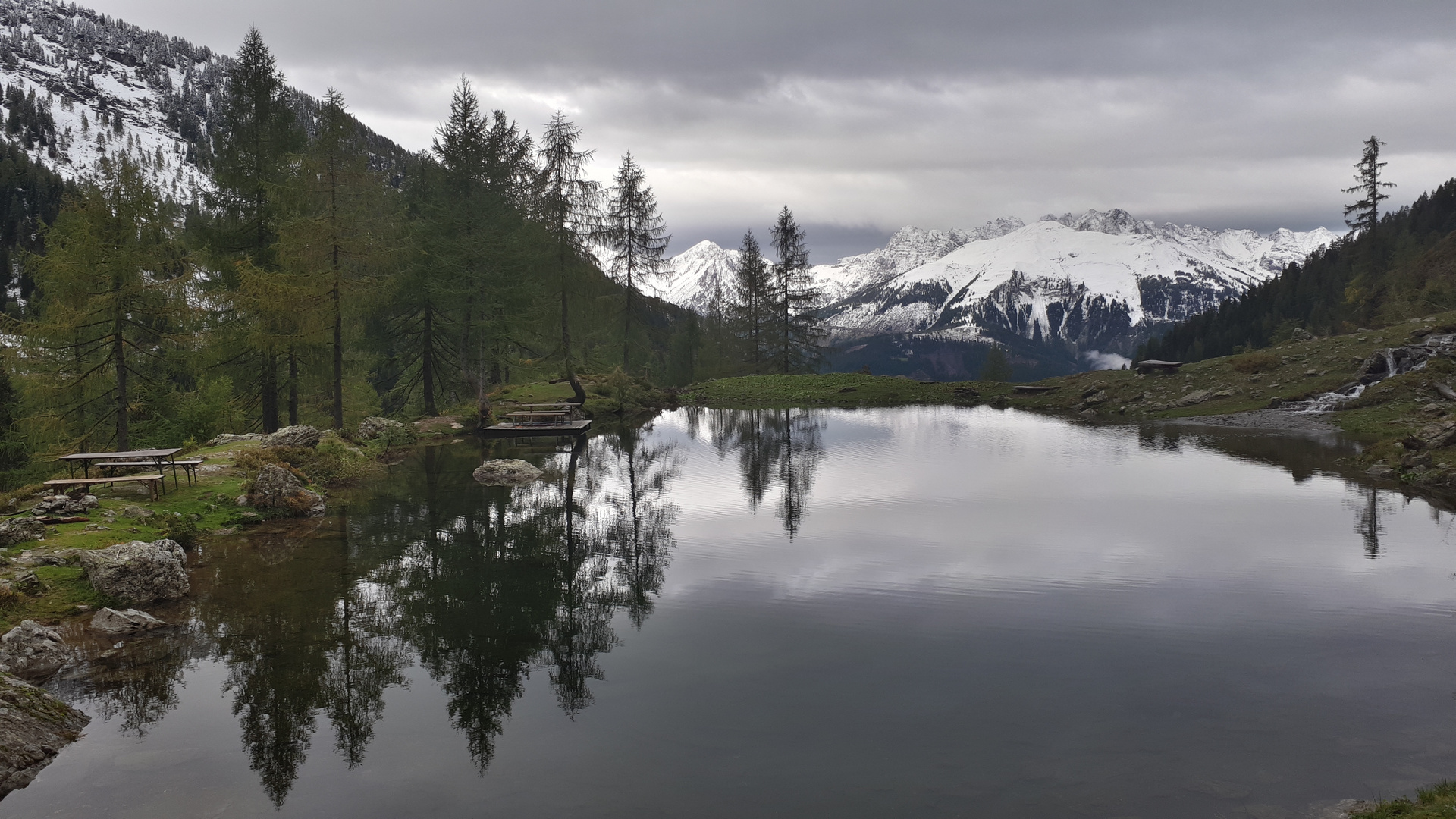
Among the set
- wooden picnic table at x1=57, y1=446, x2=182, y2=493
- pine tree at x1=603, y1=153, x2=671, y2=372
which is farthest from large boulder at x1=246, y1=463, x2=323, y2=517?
pine tree at x1=603, y1=153, x2=671, y2=372

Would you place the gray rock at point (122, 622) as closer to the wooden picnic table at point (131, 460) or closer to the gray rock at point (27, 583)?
the gray rock at point (27, 583)

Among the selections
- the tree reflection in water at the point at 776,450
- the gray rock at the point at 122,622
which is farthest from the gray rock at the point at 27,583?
the tree reflection in water at the point at 776,450

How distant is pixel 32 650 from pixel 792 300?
7243cm

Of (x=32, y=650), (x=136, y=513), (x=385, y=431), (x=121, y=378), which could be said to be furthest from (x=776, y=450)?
(x=32, y=650)

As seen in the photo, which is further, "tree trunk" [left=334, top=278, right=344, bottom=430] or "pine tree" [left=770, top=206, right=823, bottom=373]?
"pine tree" [left=770, top=206, right=823, bottom=373]

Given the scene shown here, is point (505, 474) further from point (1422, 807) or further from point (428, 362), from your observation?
point (1422, 807)

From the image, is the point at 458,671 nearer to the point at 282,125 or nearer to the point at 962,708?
the point at 962,708

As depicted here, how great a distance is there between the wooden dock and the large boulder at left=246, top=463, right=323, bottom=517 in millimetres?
16807

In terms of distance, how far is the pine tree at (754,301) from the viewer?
270 ft

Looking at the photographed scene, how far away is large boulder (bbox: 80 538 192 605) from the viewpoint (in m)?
13.2

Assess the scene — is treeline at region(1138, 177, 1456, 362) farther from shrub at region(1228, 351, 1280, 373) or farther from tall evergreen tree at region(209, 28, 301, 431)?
tall evergreen tree at region(209, 28, 301, 431)

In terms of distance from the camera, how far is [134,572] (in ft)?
44.0

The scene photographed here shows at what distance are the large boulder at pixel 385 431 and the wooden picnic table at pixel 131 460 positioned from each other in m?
11.8

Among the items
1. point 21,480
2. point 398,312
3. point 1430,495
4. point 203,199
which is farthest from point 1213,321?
point 21,480
